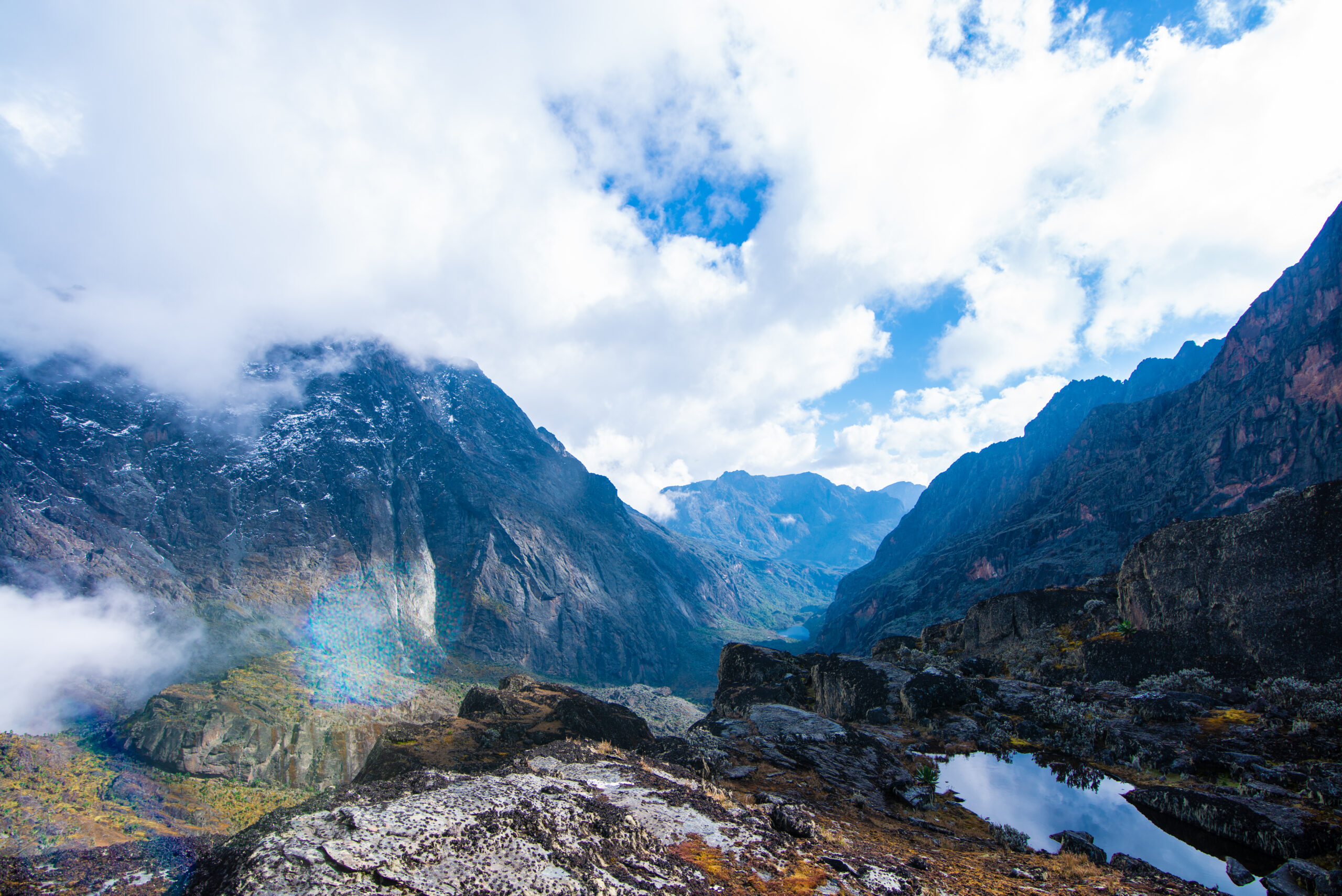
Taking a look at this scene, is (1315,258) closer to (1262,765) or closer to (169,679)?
(1262,765)

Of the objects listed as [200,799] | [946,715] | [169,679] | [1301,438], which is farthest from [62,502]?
[1301,438]

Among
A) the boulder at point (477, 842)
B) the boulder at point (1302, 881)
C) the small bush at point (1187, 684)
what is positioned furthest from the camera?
the small bush at point (1187, 684)

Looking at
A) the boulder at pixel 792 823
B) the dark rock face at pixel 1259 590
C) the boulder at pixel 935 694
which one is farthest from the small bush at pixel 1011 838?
the dark rock face at pixel 1259 590

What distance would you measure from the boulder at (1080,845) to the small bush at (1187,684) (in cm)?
1643

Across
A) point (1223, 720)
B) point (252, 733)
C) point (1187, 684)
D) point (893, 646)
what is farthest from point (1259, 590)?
point (252, 733)

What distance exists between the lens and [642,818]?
9164 millimetres

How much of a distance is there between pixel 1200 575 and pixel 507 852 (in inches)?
1406

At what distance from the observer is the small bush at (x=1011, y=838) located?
453 inches

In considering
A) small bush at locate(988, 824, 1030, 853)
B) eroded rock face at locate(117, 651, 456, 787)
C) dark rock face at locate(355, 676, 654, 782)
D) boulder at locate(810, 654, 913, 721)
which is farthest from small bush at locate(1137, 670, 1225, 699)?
eroded rock face at locate(117, 651, 456, 787)

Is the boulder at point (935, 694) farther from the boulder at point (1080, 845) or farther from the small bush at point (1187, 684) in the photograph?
the boulder at point (1080, 845)

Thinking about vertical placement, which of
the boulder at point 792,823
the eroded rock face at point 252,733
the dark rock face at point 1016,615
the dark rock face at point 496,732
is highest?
the dark rock face at point 1016,615

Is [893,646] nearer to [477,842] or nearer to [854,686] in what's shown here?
[854,686]

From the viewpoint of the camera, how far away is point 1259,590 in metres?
23.8

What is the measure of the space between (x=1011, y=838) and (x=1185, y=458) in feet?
503
